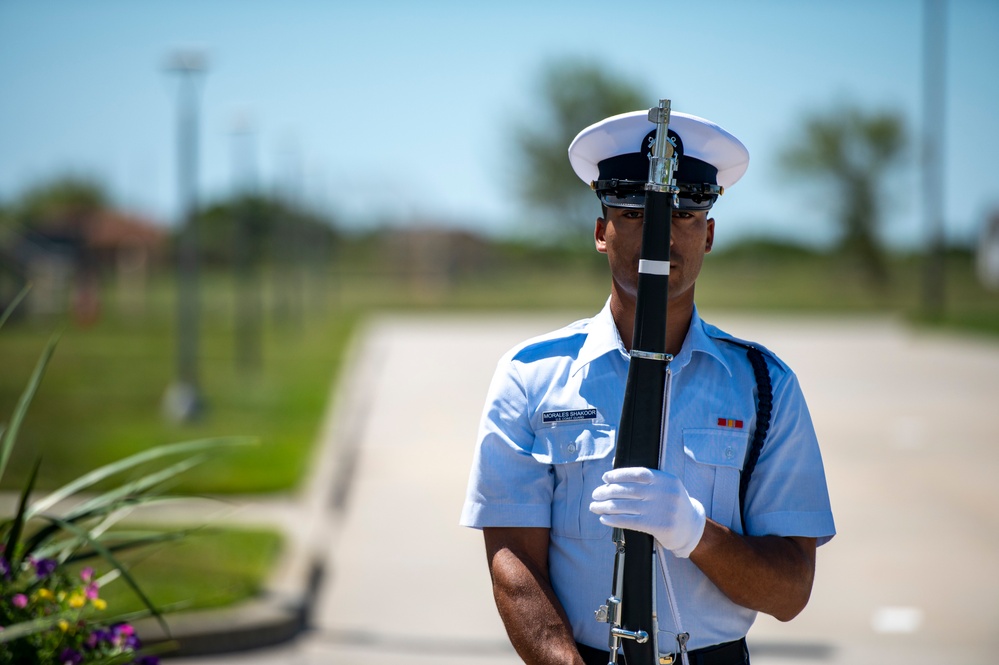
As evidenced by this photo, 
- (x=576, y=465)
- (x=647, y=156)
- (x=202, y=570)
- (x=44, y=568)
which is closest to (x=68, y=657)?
(x=44, y=568)

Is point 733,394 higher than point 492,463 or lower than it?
higher

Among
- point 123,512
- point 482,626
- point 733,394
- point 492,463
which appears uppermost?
point 733,394

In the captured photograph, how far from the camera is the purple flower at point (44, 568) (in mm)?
3162

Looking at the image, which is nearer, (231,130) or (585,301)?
(231,130)

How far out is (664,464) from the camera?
2.12 meters

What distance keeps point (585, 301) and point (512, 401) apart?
5379 centimetres

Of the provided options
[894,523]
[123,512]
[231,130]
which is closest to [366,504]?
[894,523]

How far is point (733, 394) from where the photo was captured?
7.11 ft

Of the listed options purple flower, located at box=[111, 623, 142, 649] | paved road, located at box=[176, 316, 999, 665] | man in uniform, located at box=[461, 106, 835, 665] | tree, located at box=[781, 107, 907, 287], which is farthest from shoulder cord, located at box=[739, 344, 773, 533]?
tree, located at box=[781, 107, 907, 287]

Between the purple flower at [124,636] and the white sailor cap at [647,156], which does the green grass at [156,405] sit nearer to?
the purple flower at [124,636]

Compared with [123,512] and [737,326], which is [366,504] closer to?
[123,512]

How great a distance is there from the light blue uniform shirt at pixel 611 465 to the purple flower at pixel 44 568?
153 centimetres

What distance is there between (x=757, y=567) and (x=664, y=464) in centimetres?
24

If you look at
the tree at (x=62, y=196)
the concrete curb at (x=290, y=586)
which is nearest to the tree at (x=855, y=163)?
the concrete curb at (x=290, y=586)
